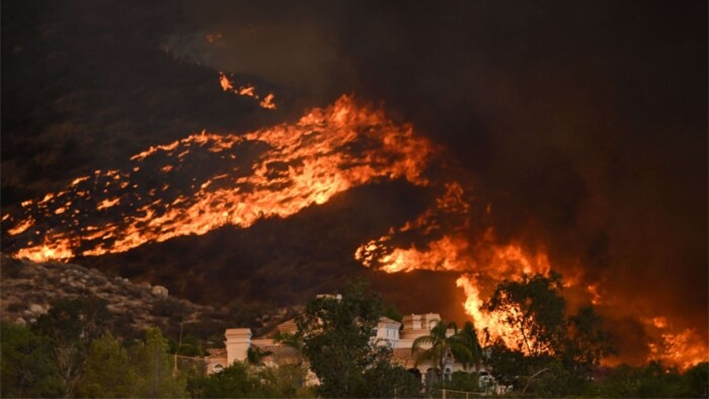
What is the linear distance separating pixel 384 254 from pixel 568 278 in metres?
20.6

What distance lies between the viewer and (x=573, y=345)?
8856 cm

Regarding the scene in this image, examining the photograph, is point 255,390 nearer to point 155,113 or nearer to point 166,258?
point 166,258

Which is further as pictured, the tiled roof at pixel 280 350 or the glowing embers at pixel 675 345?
the glowing embers at pixel 675 345

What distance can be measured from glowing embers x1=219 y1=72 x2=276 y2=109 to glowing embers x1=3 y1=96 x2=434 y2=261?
12.8 ft

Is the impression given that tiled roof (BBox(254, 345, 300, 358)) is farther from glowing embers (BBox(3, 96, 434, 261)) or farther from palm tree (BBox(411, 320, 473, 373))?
glowing embers (BBox(3, 96, 434, 261))

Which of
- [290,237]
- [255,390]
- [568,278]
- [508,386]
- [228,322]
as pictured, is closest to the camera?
[255,390]

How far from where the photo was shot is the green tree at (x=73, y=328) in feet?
216

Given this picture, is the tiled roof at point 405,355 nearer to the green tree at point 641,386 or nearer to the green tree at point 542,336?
the green tree at point 542,336

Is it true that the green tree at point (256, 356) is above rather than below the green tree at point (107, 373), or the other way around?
above

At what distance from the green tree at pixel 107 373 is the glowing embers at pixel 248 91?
83490mm

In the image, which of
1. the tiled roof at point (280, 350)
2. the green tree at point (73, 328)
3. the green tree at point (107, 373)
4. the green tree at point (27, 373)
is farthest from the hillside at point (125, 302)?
the green tree at point (107, 373)

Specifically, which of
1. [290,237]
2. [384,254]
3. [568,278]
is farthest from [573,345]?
[290,237]

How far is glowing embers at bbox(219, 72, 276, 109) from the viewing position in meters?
144

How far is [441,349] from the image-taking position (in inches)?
3548
